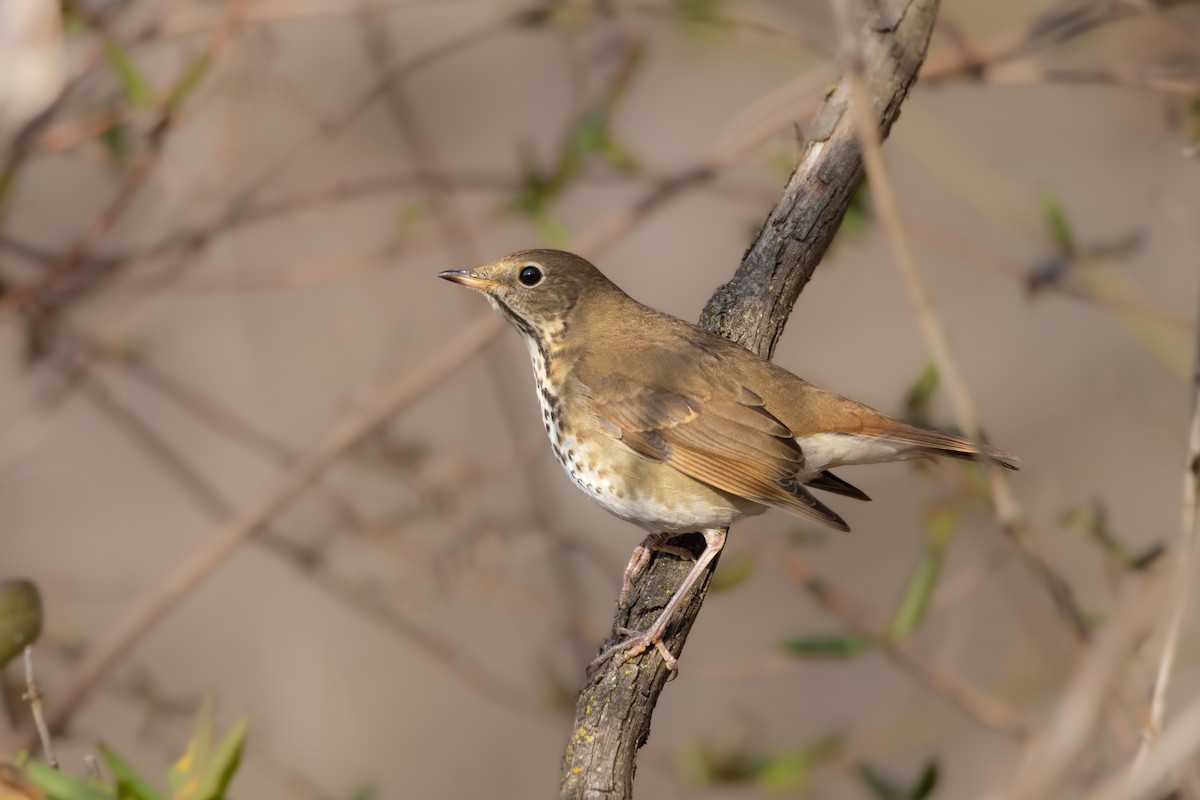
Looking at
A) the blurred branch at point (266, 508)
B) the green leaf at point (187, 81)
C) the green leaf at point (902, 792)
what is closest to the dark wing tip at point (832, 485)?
the green leaf at point (902, 792)

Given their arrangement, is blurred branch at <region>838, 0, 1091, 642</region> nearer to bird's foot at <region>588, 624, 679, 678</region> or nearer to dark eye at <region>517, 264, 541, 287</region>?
bird's foot at <region>588, 624, 679, 678</region>

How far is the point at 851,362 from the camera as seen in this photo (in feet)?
26.8

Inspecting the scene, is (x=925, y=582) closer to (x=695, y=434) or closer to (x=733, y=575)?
(x=733, y=575)

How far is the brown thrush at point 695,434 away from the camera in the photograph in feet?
11.0

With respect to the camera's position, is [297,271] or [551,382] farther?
[297,271]

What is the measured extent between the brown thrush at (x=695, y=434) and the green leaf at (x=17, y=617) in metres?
1.65

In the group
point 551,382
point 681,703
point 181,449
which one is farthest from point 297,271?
point 681,703

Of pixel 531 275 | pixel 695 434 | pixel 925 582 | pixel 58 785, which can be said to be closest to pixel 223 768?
pixel 58 785

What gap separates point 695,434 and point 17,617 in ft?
6.40

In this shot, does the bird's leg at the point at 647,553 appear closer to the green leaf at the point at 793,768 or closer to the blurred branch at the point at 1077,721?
the green leaf at the point at 793,768

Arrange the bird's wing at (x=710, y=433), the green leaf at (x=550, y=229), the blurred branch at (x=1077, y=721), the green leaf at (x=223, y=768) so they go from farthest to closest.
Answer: the green leaf at (x=550, y=229) < the bird's wing at (x=710, y=433) < the green leaf at (x=223, y=768) < the blurred branch at (x=1077, y=721)

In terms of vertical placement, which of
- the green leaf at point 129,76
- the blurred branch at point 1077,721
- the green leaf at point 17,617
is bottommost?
the green leaf at point 17,617

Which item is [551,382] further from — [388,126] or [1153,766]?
[388,126]

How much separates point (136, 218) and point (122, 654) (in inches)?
138
